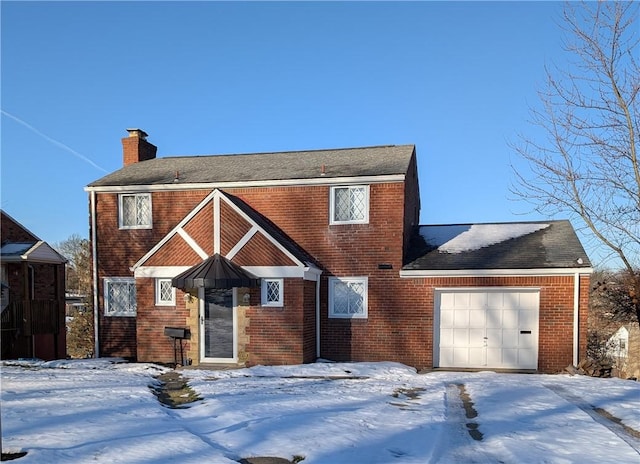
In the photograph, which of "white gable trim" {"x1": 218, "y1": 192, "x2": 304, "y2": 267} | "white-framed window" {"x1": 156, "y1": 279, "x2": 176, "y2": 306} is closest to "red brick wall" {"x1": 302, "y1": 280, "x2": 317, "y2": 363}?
"white gable trim" {"x1": 218, "y1": 192, "x2": 304, "y2": 267}

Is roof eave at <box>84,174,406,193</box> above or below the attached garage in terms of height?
above

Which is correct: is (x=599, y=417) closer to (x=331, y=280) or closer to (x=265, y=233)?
(x=331, y=280)

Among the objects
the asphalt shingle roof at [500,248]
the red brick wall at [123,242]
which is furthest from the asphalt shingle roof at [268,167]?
the asphalt shingle roof at [500,248]

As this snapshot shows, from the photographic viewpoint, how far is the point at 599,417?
6.96m

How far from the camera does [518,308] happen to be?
39.5 feet

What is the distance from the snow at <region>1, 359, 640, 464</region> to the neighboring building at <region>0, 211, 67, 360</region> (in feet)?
16.6

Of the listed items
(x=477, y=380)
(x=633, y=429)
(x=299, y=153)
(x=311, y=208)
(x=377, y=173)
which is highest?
(x=299, y=153)

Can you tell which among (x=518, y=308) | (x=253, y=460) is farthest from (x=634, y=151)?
(x=253, y=460)

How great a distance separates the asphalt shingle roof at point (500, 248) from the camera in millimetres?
11977

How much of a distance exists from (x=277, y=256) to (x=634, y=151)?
11.2 m

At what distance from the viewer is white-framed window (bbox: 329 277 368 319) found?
12.9 m

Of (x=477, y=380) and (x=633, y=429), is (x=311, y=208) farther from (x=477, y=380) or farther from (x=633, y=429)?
(x=633, y=429)

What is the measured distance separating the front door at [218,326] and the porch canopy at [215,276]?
708 mm

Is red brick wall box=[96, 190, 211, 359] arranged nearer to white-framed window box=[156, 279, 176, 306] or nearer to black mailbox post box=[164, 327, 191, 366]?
white-framed window box=[156, 279, 176, 306]
